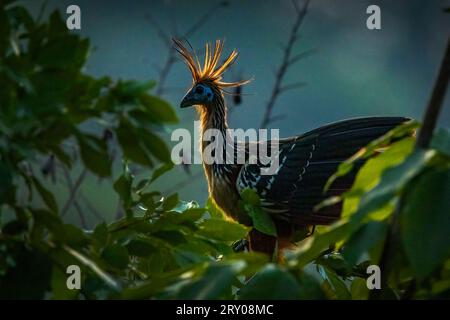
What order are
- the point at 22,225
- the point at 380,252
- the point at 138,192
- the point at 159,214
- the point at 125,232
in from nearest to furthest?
1. the point at 380,252
2. the point at 22,225
3. the point at 125,232
4. the point at 159,214
5. the point at 138,192

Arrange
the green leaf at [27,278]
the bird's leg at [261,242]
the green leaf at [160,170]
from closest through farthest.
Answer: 1. the green leaf at [27,278]
2. the green leaf at [160,170]
3. the bird's leg at [261,242]

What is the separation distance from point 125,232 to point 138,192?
238 mm

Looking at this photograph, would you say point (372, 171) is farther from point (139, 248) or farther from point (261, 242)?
point (261, 242)

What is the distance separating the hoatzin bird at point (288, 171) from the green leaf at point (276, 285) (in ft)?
4.71

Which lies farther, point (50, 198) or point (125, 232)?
point (125, 232)

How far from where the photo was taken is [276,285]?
0.66m

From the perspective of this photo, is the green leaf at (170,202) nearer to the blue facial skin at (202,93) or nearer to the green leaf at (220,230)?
the green leaf at (220,230)

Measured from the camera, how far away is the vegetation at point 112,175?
656 millimetres

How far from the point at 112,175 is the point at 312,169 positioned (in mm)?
1646

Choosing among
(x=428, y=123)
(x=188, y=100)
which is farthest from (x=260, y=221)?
(x=188, y=100)

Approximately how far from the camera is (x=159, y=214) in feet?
3.69

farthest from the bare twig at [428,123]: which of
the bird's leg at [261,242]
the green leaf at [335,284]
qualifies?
the bird's leg at [261,242]

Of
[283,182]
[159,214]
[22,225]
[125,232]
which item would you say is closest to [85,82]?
[22,225]

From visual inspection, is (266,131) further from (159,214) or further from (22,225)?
(22,225)
